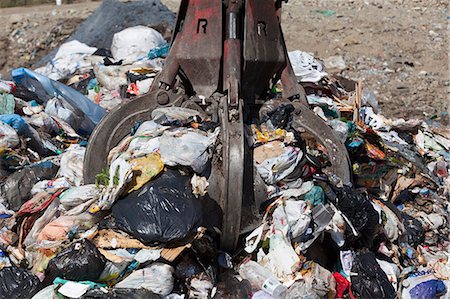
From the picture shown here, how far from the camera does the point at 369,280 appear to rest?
3312mm

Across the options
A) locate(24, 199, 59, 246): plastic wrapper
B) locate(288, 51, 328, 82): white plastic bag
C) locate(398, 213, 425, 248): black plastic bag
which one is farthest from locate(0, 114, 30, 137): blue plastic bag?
locate(398, 213, 425, 248): black plastic bag

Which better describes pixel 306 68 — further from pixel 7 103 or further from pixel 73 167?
pixel 7 103

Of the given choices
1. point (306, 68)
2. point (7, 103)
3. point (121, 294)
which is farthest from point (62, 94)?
point (121, 294)

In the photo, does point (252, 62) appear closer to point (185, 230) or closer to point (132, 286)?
point (185, 230)

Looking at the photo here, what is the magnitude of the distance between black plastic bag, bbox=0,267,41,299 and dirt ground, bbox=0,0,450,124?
499 cm

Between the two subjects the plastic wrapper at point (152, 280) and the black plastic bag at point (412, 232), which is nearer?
the plastic wrapper at point (152, 280)

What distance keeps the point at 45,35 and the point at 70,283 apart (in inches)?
281

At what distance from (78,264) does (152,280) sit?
15.2 inches

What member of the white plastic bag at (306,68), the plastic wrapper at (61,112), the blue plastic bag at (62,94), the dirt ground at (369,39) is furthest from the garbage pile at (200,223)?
the dirt ground at (369,39)

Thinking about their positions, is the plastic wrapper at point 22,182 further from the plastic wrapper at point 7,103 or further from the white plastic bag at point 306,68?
the white plastic bag at point 306,68

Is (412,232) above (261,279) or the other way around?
the other way around

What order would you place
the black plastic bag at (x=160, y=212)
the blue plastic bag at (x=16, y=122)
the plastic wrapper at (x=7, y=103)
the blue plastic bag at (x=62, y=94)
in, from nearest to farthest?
1. the black plastic bag at (x=160, y=212)
2. the blue plastic bag at (x=16, y=122)
3. the plastic wrapper at (x=7, y=103)
4. the blue plastic bag at (x=62, y=94)

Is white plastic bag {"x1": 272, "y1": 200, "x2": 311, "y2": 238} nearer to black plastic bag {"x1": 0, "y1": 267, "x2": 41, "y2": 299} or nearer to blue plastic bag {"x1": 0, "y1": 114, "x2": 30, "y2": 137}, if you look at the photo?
black plastic bag {"x1": 0, "y1": 267, "x2": 41, "y2": 299}

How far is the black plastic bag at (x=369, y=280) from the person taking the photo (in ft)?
10.8
